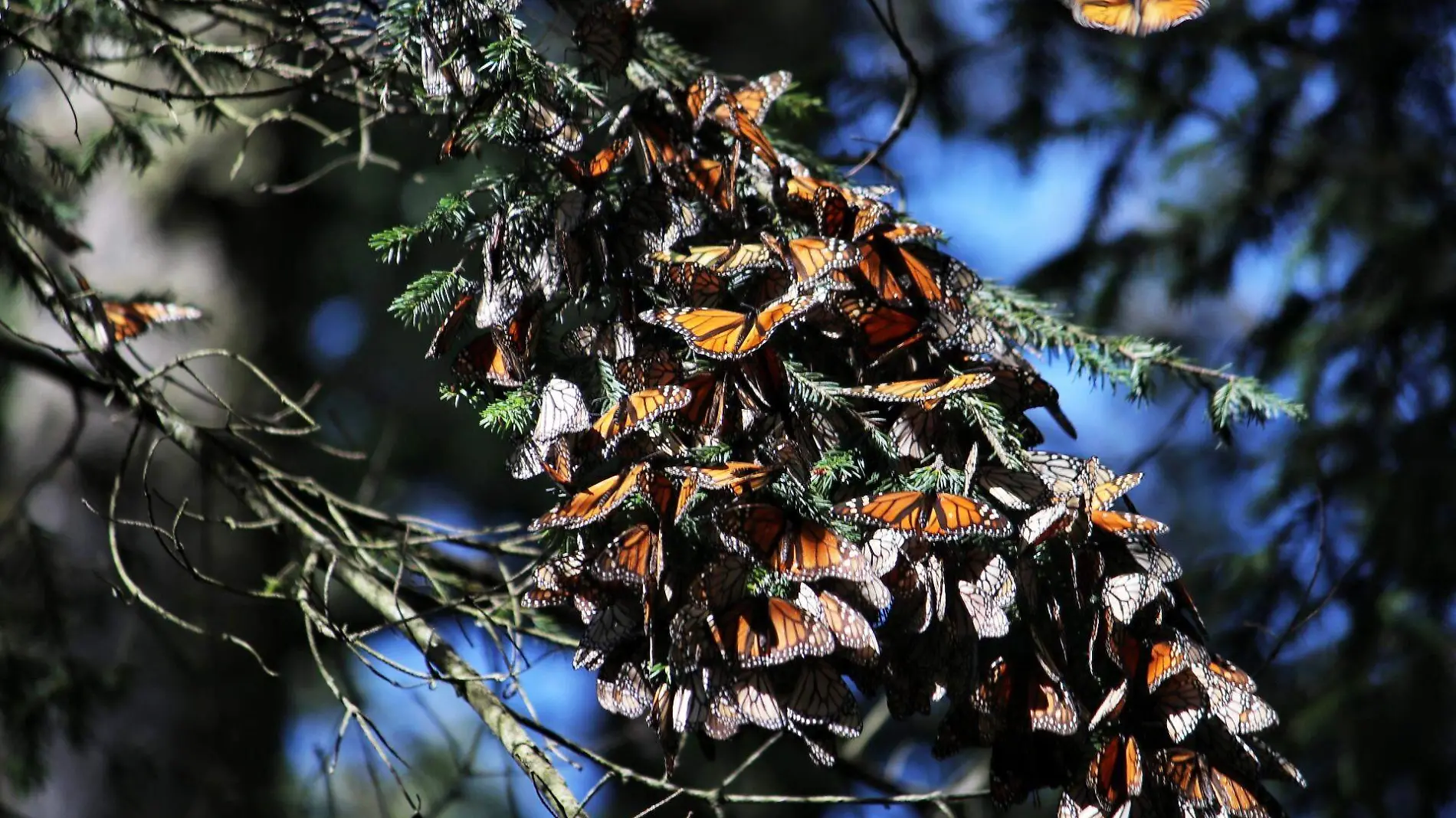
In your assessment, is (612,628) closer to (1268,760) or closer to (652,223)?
(652,223)

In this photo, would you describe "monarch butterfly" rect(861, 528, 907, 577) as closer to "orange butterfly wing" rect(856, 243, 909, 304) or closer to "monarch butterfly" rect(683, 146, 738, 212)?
"orange butterfly wing" rect(856, 243, 909, 304)

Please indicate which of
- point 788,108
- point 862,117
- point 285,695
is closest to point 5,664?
point 285,695

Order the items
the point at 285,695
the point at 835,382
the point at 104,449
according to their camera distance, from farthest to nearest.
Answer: the point at 285,695
the point at 104,449
the point at 835,382

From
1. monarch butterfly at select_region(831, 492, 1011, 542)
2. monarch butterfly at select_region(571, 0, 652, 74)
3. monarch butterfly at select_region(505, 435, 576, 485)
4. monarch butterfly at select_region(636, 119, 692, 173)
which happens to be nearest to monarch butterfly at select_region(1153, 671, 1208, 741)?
monarch butterfly at select_region(831, 492, 1011, 542)

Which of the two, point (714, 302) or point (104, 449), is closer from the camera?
point (714, 302)

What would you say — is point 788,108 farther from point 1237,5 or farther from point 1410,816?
point 1410,816

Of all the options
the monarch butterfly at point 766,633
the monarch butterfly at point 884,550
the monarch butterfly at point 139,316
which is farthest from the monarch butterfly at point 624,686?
the monarch butterfly at point 139,316

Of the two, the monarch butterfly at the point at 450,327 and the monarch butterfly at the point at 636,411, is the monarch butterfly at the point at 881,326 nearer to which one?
the monarch butterfly at the point at 636,411

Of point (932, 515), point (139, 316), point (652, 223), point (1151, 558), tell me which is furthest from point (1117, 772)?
point (139, 316)
